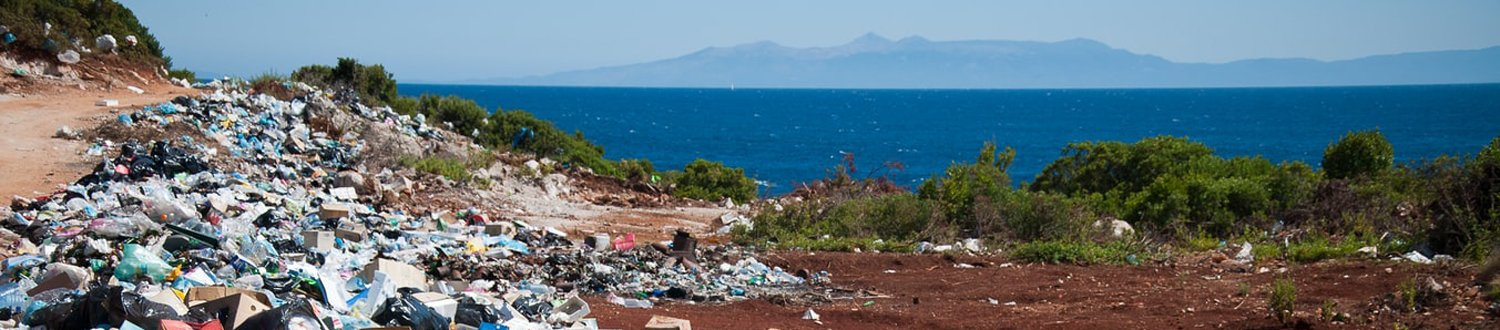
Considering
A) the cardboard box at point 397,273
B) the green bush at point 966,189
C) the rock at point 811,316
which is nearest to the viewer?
the cardboard box at point 397,273

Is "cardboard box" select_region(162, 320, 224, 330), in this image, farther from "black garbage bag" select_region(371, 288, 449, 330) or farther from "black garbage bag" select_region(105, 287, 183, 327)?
"black garbage bag" select_region(371, 288, 449, 330)

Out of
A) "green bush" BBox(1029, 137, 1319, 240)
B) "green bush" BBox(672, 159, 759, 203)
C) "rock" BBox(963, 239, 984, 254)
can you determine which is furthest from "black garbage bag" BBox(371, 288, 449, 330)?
"green bush" BBox(672, 159, 759, 203)

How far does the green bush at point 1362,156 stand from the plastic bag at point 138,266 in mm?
14866

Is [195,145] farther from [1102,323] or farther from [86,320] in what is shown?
[1102,323]

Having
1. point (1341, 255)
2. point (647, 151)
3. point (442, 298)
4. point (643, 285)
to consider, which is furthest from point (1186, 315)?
point (647, 151)

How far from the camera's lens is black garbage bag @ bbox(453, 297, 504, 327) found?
680 cm

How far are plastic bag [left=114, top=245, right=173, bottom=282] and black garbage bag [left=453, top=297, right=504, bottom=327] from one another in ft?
6.75

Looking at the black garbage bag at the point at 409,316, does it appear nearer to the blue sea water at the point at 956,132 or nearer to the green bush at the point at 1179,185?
the green bush at the point at 1179,185

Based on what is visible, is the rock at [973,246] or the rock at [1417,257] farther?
the rock at [973,246]

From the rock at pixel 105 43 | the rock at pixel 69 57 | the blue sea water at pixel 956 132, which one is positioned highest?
the rock at pixel 105 43

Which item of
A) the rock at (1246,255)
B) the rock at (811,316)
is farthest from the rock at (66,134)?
the rock at (1246,255)

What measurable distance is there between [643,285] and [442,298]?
2.73 metres

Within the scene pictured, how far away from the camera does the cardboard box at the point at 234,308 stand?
19.0ft

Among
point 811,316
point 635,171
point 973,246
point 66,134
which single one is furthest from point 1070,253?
point 66,134
